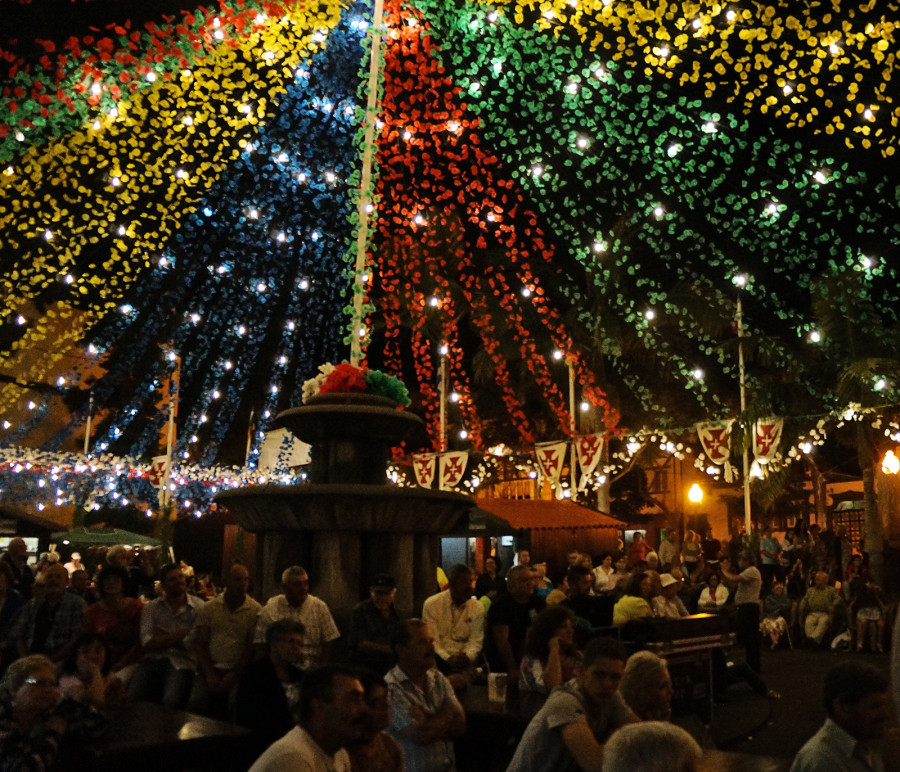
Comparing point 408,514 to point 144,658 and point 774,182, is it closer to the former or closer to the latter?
point 144,658

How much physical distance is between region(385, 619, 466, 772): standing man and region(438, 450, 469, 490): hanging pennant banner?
733 inches

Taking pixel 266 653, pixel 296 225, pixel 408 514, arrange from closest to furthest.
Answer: pixel 266 653 < pixel 408 514 < pixel 296 225

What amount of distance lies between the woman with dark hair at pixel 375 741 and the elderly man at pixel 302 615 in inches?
116

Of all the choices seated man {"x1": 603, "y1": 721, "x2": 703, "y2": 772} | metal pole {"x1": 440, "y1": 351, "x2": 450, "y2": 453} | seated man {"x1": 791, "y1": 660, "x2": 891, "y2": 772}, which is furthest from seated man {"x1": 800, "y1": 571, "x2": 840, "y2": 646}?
seated man {"x1": 603, "y1": 721, "x2": 703, "y2": 772}

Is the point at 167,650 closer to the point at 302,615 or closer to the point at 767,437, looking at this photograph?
the point at 302,615

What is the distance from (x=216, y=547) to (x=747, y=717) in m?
32.7

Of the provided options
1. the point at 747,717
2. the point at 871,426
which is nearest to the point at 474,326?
the point at 871,426

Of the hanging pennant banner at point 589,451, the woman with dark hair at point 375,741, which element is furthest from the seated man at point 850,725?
the hanging pennant banner at point 589,451

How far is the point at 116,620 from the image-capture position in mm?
A: 7473

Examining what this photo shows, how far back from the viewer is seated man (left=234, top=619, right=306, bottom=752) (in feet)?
17.7

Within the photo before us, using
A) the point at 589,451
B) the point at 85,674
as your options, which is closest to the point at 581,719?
the point at 85,674

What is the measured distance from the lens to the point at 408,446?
32.9m

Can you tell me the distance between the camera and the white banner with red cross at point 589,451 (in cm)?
2173

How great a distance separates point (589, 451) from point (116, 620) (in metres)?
15.6
